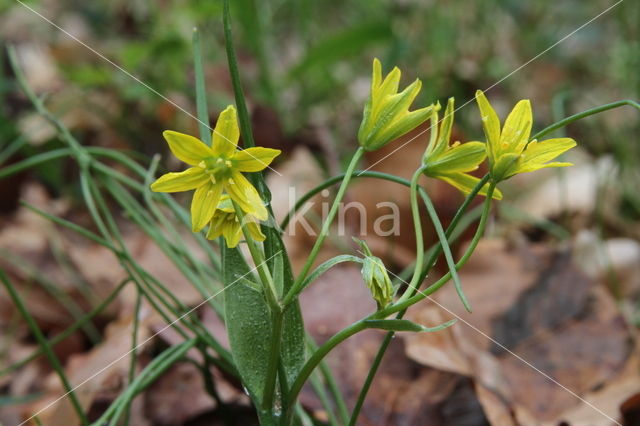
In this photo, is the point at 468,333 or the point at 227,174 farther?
the point at 468,333

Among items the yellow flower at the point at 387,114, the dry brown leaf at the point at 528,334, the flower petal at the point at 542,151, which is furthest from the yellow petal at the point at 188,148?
the dry brown leaf at the point at 528,334

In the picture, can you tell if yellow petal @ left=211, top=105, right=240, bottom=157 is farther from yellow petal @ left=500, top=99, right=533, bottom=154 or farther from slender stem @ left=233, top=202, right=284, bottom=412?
yellow petal @ left=500, top=99, right=533, bottom=154

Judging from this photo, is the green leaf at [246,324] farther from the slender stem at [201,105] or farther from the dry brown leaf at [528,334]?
the dry brown leaf at [528,334]

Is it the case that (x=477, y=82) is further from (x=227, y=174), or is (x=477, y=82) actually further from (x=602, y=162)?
(x=227, y=174)

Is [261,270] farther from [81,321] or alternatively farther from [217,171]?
[81,321]

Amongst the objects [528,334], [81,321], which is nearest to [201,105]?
[81,321]

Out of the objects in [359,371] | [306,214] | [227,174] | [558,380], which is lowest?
[558,380]

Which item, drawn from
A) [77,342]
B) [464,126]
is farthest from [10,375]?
[464,126]
